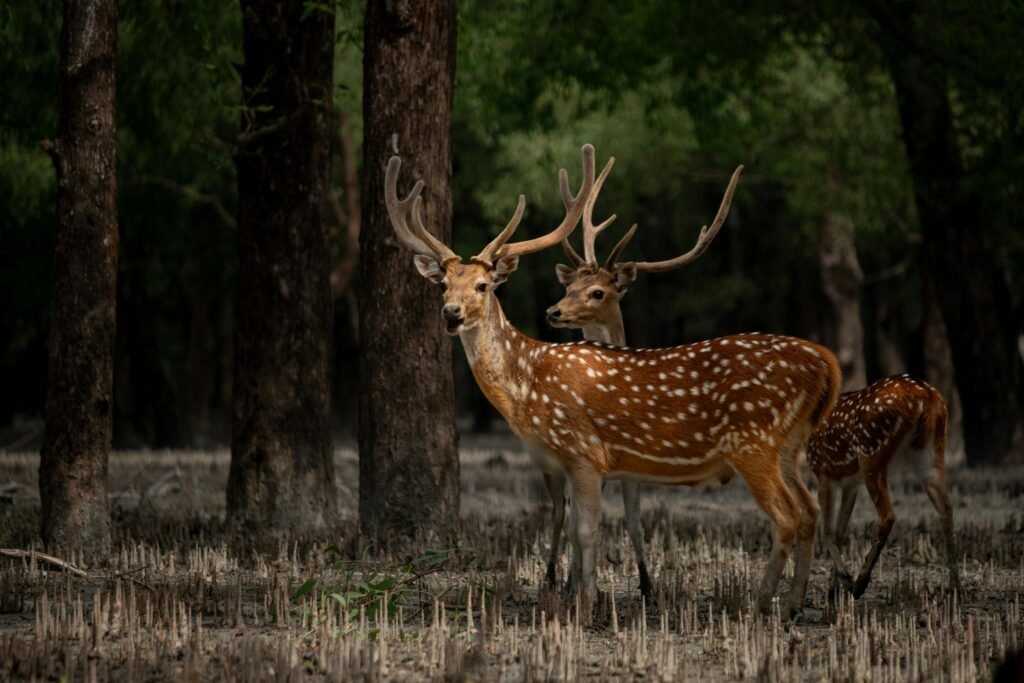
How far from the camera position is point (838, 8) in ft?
62.1

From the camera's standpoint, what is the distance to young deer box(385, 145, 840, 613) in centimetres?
842

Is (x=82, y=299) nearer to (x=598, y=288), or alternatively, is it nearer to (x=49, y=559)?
(x=49, y=559)

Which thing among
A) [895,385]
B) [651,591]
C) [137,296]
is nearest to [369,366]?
[651,591]

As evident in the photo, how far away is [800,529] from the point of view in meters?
8.48

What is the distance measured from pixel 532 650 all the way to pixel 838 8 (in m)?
13.9

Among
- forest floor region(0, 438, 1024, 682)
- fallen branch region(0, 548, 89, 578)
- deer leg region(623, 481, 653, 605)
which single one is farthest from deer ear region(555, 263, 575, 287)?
fallen branch region(0, 548, 89, 578)

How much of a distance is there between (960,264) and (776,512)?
1203 cm

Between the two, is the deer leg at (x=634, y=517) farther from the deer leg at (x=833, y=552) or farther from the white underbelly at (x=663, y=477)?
the deer leg at (x=833, y=552)

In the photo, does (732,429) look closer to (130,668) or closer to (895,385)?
(895,385)

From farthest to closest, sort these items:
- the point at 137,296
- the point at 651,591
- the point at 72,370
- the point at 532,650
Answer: the point at 137,296 → the point at 72,370 → the point at 651,591 → the point at 532,650

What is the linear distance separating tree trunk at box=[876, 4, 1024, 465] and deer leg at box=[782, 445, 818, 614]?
421 inches

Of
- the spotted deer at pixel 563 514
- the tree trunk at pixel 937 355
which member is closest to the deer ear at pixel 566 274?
the spotted deer at pixel 563 514

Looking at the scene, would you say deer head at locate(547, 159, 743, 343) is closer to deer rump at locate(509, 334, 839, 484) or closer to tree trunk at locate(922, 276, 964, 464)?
deer rump at locate(509, 334, 839, 484)

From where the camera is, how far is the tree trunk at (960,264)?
18797mm
